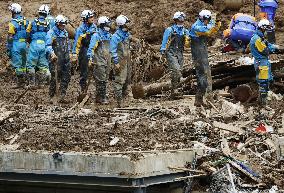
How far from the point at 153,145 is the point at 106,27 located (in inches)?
201

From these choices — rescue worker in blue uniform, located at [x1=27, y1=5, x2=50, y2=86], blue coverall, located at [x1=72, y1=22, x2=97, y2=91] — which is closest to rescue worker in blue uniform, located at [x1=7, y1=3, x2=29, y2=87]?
rescue worker in blue uniform, located at [x1=27, y1=5, x2=50, y2=86]

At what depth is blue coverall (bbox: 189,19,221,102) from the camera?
56.2ft

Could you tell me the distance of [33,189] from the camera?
45.3 ft

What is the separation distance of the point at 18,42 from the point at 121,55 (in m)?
3.94

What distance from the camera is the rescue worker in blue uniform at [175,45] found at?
59.0 ft

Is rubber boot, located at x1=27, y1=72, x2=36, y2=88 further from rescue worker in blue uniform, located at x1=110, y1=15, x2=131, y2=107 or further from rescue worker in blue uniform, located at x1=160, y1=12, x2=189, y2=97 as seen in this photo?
rescue worker in blue uniform, located at x1=160, y1=12, x2=189, y2=97

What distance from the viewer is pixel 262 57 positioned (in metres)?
16.5

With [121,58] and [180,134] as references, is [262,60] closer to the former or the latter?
[121,58]

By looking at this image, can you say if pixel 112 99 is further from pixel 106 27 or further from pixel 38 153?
pixel 38 153

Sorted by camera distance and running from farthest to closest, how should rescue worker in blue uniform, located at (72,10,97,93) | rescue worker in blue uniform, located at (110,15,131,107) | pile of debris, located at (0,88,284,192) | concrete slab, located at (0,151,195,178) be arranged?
rescue worker in blue uniform, located at (72,10,97,93) < rescue worker in blue uniform, located at (110,15,131,107) < pile of debris, located at (0,88,284,192) < concrete slab, located at (0,151,195,178)

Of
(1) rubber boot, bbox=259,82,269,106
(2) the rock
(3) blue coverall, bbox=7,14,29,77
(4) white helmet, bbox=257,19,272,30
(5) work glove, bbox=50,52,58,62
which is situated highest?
(3) blue coverall, bbox=7,14,29,77

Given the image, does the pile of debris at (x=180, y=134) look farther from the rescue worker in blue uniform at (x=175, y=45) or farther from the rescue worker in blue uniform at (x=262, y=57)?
the rescue worker in blue uniform at (x=175, y=45)

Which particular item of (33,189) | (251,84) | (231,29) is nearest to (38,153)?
(33,189)

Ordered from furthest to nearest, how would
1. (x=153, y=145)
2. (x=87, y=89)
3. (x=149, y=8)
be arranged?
(x=149, y=8)
(x=87, y=89)
(x=153, y=145)
